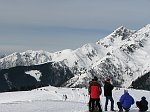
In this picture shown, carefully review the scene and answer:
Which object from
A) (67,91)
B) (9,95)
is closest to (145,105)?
(9,95)

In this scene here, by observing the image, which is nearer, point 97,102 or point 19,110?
point 97,102

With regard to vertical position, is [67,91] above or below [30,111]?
above

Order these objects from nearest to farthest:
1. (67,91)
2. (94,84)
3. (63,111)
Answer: (94,84) < (63,111) < (67,91)

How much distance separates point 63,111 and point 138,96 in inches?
2393

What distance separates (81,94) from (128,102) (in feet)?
245

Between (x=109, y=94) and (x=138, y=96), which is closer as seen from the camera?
(x=109, y=94)

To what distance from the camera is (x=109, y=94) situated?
30.2 metres

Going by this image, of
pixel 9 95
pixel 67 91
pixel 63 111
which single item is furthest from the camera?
pixel 67 91


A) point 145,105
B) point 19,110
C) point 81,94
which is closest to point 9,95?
point 81,94

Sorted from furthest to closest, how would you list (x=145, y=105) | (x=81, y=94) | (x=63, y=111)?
(x=81, y=94) → (x=63, y=111) → (x=145, y=105)

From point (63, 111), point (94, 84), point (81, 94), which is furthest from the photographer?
point (81, 94)

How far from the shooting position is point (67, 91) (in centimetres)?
11088

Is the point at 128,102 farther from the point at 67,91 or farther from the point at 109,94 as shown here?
the point at 67,91

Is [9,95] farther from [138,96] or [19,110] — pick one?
[19,110]
